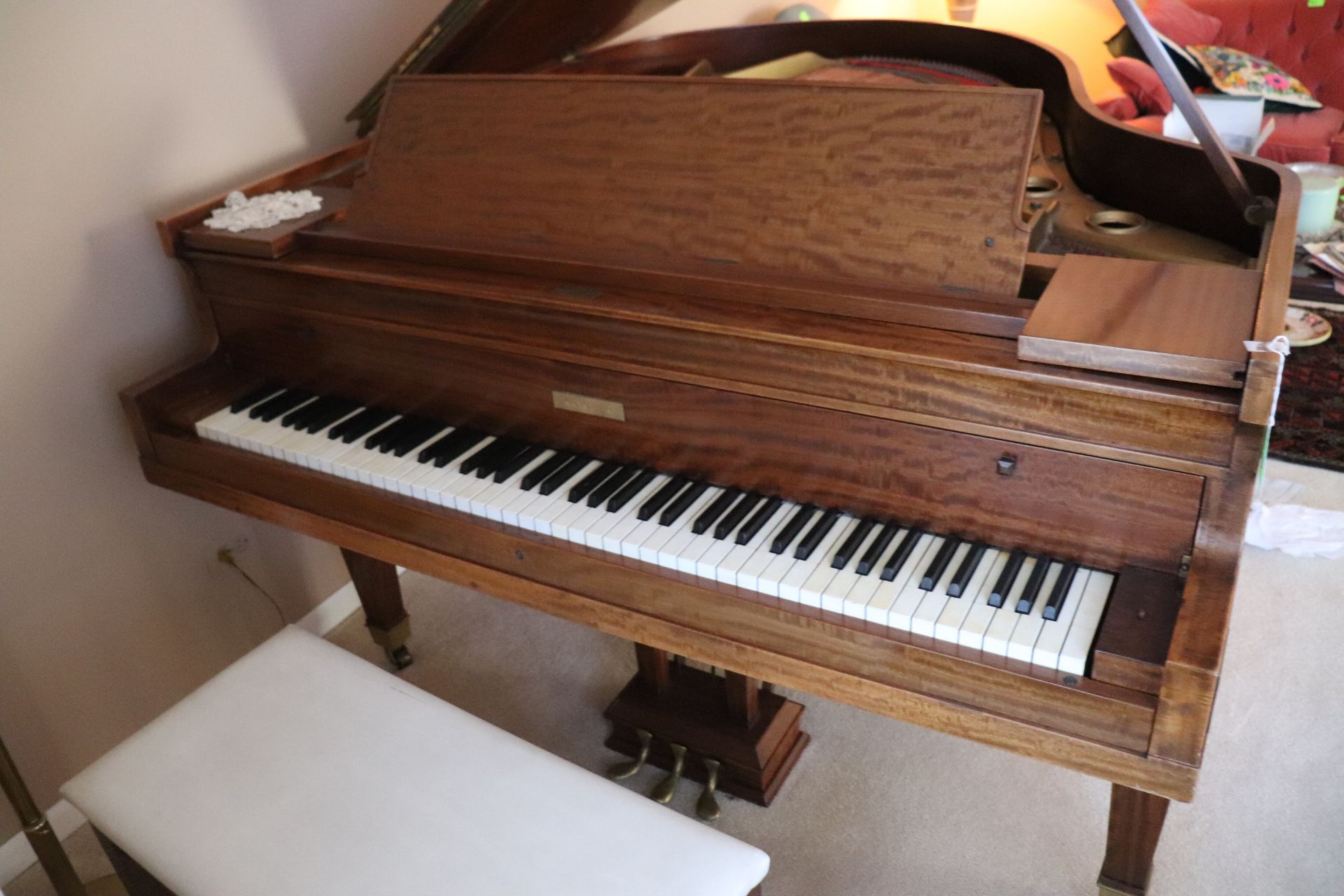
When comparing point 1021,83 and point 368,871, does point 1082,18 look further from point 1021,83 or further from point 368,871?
point 368,871

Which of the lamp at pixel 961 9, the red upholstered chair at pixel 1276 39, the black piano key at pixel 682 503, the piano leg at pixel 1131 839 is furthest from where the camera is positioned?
the lamp at pixel 961 9

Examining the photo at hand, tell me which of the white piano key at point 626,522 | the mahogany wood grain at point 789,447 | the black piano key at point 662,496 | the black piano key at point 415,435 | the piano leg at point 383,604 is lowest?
the piano leg at point 383,604

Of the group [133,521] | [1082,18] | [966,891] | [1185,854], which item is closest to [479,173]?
[133,521]

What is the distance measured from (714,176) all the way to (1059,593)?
0.82 m

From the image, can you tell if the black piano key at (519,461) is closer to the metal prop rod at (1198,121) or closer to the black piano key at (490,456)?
the black piano key at (490,456)

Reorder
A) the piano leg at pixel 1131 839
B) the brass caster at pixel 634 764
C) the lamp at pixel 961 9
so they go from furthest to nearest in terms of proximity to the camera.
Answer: the lamp at pixel 961 9, the brass caster at pixel 634 764, the piano leg at pixel 1131 839

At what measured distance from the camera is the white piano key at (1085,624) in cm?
122

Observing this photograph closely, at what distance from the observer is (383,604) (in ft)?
7.91

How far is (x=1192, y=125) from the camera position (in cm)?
155

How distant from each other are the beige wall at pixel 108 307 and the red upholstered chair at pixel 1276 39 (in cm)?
413

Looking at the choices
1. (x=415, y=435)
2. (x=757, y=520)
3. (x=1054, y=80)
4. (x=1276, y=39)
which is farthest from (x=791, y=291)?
(x=1276, y=39)

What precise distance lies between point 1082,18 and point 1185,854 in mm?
5300

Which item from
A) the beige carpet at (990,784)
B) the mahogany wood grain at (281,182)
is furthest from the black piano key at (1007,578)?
the mahogany wood grain at (281,182)

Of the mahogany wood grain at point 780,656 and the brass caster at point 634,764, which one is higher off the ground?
the mahogany wood grain at point 780,656
